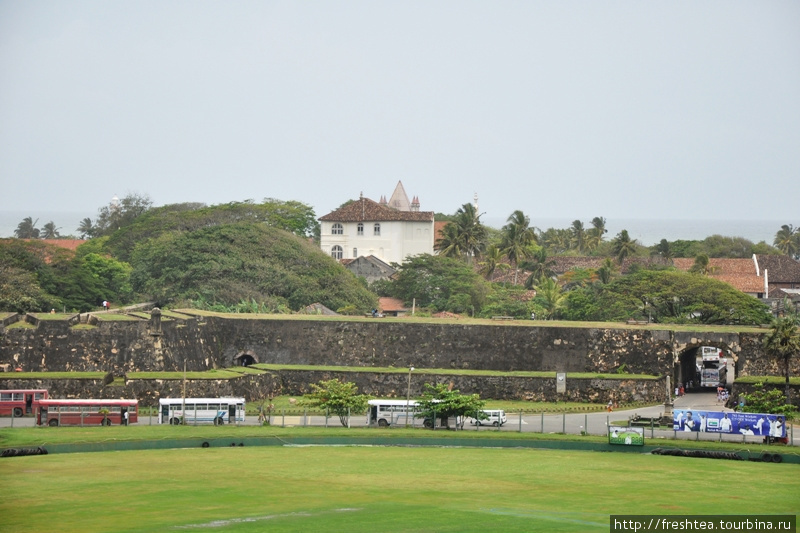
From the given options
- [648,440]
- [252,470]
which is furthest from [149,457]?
[648,440]

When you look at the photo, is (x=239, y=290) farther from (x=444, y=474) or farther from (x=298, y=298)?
(x=444, y=474)

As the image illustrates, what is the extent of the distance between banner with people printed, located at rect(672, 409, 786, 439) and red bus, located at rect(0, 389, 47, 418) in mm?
23194

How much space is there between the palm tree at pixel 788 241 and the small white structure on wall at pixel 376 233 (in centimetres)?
5398

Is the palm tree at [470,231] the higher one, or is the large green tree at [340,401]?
the palm tree at [470,231]

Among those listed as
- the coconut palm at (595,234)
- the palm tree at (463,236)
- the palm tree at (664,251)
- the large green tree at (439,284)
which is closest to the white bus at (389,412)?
the large green tree at (439,284)

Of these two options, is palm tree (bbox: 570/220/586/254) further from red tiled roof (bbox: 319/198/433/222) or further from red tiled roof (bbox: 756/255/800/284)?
red tiled roof (bbox: 319/198/433/222)

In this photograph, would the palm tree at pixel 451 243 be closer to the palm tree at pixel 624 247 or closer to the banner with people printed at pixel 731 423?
the palm tree at pixel 624 247

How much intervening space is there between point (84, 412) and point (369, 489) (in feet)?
49.2

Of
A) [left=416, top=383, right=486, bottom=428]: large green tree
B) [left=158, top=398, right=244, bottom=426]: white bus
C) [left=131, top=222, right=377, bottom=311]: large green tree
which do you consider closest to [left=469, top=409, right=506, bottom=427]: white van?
[left=416, top=383, right=486, bottom=428]: large green tree

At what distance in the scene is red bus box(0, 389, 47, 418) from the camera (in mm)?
43906

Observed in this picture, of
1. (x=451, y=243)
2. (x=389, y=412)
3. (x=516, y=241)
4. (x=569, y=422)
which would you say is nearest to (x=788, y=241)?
(x=516, y=241)

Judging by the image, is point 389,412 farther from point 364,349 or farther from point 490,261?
point 490,261

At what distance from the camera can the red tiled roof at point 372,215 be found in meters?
94.7

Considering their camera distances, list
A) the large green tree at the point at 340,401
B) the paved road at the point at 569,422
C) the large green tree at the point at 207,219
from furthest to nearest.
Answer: the large green tree at the point at 207,219 → the large green tree at the point at 340,401 → the paved road at the point at 569,422
